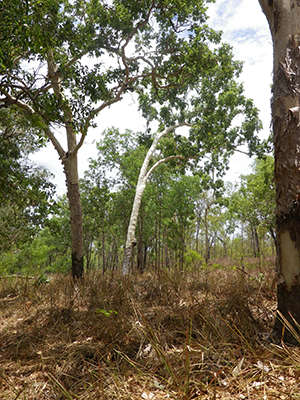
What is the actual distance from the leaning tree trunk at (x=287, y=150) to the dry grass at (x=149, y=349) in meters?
0.50

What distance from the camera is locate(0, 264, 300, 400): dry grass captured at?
1.78 metres

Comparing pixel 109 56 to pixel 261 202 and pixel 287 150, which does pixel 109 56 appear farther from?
pixel 261 202

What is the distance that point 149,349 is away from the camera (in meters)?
2.57

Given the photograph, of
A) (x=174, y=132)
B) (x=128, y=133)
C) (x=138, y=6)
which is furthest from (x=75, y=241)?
(x=128, y=133)

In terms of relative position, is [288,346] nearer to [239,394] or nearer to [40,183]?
[239,394]

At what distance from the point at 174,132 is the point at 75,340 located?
38.4 feet

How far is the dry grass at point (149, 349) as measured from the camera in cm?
178

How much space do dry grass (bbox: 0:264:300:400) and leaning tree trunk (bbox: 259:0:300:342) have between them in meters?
0.50

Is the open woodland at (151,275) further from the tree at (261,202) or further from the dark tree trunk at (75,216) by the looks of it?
the tree at (261,202)

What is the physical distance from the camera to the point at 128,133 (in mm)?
17203

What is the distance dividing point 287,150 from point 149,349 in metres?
2.51

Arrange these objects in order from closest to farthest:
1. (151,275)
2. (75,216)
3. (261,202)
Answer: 1. (151,275)
2. (75,216)
3. (261,202)

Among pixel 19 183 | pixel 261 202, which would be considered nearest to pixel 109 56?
pixel 19 183

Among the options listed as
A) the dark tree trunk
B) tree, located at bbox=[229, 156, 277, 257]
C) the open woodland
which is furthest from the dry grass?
tree, located at bbox=[229, 156, 277, 257]
